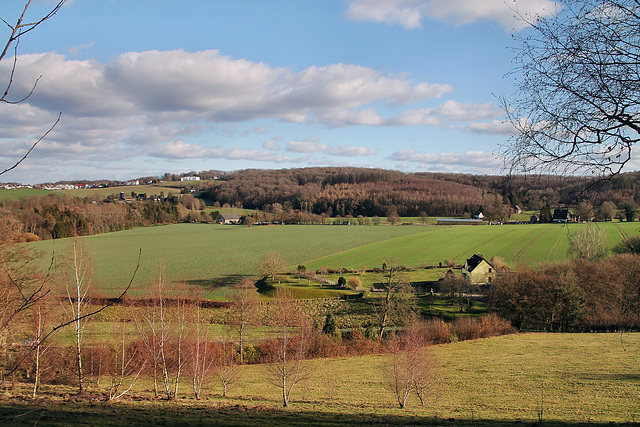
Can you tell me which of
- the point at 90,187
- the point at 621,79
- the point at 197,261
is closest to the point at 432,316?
the point at 621,79

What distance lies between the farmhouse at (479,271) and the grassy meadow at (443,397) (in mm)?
22951

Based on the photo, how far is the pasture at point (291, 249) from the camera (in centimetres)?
5631

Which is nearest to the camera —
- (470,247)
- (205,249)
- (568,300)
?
(568,300)

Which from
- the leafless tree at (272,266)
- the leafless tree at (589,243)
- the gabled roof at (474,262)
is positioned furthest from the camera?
the leafless tree at (272,266)

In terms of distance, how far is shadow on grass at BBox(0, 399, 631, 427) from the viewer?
1103 cm

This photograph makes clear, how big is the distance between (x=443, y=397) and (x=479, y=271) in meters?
38.1

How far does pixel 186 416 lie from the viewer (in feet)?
40.1

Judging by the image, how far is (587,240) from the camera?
55.1 metres

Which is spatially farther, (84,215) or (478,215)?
(478,215)

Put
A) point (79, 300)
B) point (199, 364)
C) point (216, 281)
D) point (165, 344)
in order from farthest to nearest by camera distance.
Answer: point (216, 281)
point (199, 364)
point (165, 344)
point (79, 300)

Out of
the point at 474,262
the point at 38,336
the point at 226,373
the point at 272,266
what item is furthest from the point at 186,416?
the point at 474,262

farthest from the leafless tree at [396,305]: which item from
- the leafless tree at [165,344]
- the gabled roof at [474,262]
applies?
the leafless tree at [165,344]

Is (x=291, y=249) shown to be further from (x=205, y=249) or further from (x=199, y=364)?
(x=199, y=364)

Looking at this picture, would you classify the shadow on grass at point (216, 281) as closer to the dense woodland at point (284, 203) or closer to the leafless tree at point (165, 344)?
the leafless tree at point (165, 344)
